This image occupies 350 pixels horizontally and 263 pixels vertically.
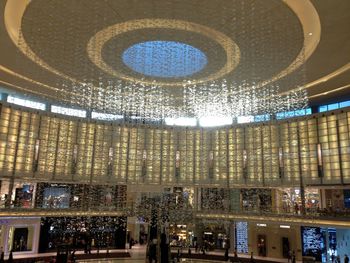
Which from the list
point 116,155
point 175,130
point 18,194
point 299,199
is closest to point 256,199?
point 299,199

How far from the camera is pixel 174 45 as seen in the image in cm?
1420

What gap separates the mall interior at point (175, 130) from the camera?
12445 millimetres

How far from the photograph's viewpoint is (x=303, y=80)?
59.5ft

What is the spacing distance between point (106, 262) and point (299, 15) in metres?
17.1

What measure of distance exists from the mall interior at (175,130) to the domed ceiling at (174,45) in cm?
7

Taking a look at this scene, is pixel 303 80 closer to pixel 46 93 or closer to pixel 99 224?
pixel 46 93

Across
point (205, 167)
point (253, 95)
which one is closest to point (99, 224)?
point (205, 167)

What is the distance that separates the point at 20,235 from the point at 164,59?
52.2ft

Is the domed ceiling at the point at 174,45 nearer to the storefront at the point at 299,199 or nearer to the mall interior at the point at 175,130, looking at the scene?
A: the mall interior at the point at 175,130

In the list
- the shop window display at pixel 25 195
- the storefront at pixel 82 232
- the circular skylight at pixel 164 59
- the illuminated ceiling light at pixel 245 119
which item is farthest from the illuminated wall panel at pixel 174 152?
the circular skylight at pixel 164 59

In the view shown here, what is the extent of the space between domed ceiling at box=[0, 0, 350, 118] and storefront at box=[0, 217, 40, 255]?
921cm

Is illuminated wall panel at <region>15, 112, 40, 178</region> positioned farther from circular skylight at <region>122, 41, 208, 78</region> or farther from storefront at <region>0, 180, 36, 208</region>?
circular skylight at <region>122, 41, 208, 78</region>

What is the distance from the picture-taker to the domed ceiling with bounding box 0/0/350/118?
11.3 m

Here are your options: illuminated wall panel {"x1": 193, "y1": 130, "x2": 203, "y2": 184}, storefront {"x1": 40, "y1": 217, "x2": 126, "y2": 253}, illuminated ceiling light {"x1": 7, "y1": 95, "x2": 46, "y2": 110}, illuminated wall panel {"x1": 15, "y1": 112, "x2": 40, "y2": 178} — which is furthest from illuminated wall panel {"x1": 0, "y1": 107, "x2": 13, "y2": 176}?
illuminated wall panel {"x1": 193, "y1": 130, "x2": 203, "y2": 184}
